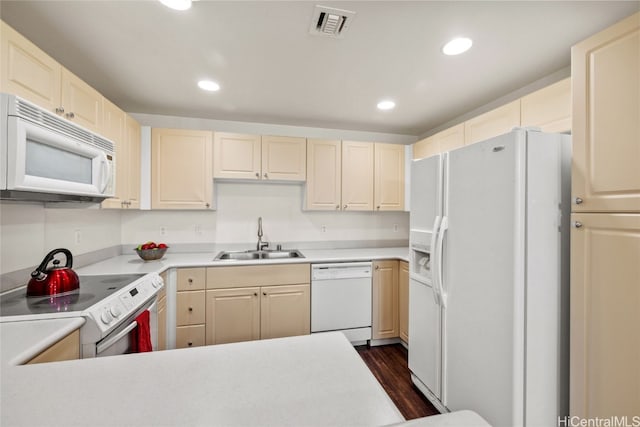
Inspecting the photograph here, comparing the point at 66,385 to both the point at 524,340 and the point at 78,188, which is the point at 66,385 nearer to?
the point at 78,188

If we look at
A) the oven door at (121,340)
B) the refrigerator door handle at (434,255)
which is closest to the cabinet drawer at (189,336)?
the oven door at (121,340)

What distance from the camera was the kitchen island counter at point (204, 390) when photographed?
0.56 metres

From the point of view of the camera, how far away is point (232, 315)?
7.93ft

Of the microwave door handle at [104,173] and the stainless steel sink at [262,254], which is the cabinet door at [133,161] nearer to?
the microwave door handle at [104,173]

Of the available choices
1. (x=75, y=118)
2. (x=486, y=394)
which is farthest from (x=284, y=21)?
(x=486, y=394)

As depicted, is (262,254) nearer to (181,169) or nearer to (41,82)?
(181,169)

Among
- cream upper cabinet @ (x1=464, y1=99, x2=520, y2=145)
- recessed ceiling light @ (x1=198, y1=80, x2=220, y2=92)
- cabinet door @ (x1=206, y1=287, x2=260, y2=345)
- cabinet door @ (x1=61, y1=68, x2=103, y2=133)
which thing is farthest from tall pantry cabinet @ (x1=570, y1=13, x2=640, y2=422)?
cabinet door @ (x1=61, y1=68, x2=103, y2=133)

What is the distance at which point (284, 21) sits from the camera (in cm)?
146

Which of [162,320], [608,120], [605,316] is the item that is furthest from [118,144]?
[605,316]

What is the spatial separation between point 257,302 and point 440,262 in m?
1.59

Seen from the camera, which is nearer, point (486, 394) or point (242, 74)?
point (486, 394)

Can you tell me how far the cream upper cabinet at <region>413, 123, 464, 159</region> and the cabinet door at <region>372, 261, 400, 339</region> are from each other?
1.21 meters

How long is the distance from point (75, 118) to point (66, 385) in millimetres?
1627

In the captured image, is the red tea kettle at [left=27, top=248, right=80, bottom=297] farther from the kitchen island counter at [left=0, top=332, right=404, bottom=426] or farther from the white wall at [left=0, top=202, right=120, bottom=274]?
the kitchen island counter at [left=0, top=332, right=404, bottom=426]
